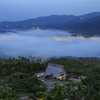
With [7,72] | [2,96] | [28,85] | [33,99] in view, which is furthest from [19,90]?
[7,72]

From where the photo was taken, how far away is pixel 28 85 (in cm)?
1950

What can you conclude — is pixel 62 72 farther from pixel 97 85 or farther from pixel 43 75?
pixel 97 85

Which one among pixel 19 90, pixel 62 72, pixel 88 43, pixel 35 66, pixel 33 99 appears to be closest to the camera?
pixel 33 99

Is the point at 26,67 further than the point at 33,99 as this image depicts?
Yes

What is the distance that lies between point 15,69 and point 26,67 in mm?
3532

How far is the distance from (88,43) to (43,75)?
17420cm

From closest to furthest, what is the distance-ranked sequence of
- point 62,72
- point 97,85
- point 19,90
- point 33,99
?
point 33,99 < point 19,90 < point 97,85 < point 62,72

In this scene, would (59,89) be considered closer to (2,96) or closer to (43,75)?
(2,96)

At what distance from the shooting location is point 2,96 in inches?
359

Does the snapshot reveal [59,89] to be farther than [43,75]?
No

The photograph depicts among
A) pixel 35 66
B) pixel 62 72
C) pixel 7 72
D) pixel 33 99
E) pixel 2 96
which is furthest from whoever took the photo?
pixel 35 66

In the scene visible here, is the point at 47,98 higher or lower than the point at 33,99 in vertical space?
higher

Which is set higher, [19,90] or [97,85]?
[19,90]

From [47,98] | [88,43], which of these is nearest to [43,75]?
[47,98]
